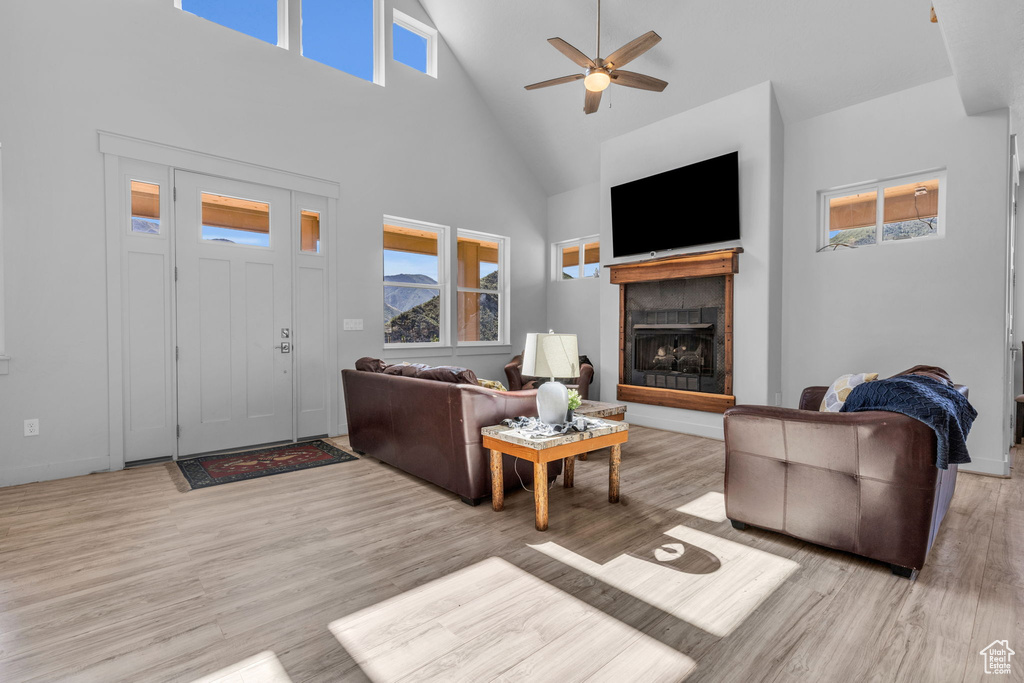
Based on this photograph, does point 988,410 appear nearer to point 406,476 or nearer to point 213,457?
point 406,476

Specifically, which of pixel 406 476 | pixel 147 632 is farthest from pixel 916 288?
pixel 147 632

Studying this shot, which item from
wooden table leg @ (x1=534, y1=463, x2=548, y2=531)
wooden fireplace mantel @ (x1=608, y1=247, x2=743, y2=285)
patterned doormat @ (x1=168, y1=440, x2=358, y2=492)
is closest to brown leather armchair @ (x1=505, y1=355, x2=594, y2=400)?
wooden fireplace mantel @ (x1=608, y1=247, x2=743, y2=285)

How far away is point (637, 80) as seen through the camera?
13.2 feet

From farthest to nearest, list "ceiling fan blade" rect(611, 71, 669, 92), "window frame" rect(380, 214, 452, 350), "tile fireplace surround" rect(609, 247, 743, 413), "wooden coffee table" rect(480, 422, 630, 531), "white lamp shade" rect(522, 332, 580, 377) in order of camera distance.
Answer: "window frame" rect(380, 214, 452, 350) < "tile fireplace surround" rect(609, 247, 743, 413) < "ceiling fan blade" rect(611, 71, 669, 92) < "white lamp shade" rect(522, 332, 580, 377) < "wooden coffee table" rect(480, 422, 630, 531)

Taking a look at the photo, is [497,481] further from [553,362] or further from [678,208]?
[678,208]

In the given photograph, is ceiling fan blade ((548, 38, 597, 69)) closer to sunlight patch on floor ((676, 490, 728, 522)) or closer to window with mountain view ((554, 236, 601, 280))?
window with mountain view ((554, 236, 601, 280))

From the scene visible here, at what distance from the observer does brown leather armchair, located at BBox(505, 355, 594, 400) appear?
19.0 ft

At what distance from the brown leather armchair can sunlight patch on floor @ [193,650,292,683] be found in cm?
421

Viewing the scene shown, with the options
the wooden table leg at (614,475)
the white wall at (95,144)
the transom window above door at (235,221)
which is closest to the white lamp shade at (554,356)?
the wooden table leg at (614,475)

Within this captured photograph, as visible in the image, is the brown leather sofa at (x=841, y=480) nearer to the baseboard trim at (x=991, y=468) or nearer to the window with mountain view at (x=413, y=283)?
the baseboard trim at (x=991, y=468)

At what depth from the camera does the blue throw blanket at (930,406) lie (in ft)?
6.65

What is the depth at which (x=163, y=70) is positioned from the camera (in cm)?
409

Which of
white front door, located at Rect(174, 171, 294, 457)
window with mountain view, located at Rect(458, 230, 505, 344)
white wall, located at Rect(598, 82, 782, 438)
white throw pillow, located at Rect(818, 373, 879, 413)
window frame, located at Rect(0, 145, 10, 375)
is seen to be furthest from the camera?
window with mountain view, located at Rect(458, 230, 505, 344)
